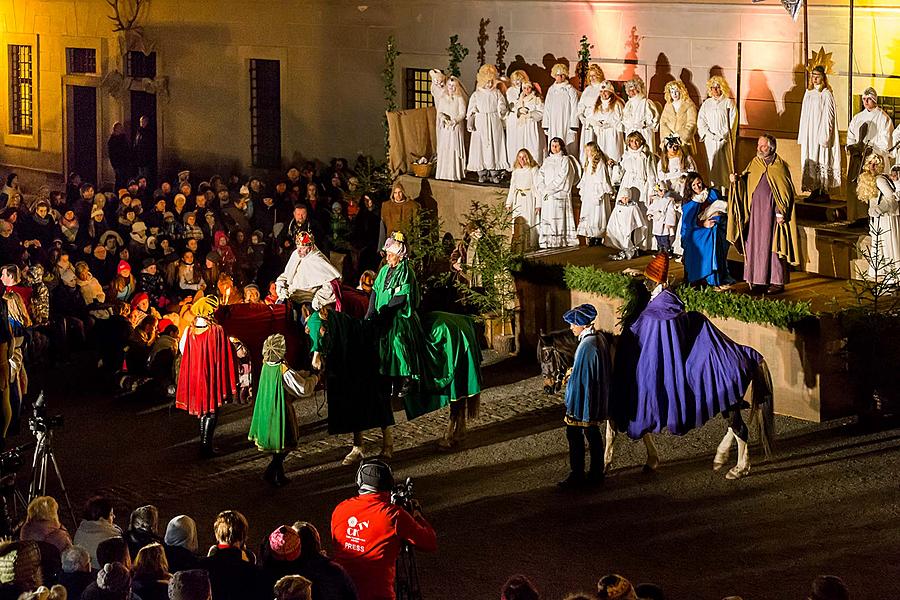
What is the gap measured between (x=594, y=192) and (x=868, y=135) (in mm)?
3414

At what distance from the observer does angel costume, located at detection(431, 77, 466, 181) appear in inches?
950

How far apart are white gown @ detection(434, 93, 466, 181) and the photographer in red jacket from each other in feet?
46.2

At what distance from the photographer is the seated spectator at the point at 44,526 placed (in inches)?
417

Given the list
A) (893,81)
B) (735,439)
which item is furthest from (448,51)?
(735,439)

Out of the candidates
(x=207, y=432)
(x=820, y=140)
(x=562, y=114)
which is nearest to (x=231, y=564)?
(x=207, y=432)

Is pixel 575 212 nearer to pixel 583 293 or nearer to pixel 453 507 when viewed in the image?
pixel 583 293

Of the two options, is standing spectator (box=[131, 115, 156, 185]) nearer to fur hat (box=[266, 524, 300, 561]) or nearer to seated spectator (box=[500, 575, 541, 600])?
fur hat (box=[266, 524, 300, 561])

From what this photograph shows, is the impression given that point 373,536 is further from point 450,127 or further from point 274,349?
point 450,127

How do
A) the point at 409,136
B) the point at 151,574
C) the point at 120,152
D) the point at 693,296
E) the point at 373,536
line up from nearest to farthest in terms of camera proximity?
the point at 151,574 < the point at 373,536 < the point at 693,296 < the point at 409,136 < the point at 120,152

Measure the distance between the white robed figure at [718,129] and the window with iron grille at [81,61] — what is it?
14.8 meters

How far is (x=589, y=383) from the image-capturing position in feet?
47.8

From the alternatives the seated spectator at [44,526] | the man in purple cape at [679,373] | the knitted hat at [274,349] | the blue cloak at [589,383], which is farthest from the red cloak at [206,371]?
the seated spectator at [44,526]

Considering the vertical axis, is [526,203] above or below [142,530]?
above

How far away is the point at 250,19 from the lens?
100 ft
